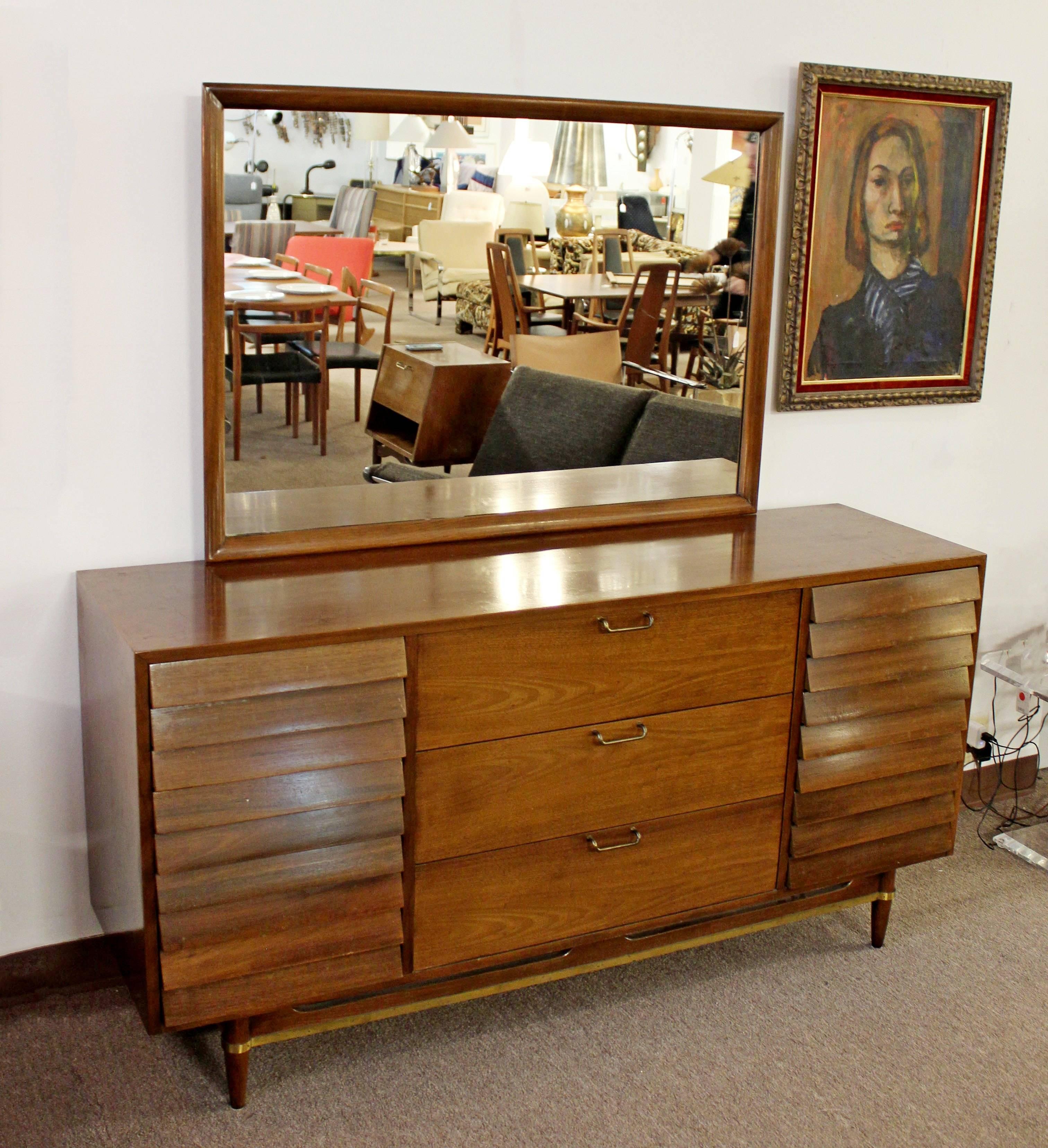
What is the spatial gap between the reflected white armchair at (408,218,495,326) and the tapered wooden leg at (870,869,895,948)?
1414 millimetres

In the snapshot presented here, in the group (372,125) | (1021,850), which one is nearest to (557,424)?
(372,125)

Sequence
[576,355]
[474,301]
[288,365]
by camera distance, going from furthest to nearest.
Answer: [576,355] → [474,301] → [288,365]

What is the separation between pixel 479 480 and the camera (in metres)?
2.31

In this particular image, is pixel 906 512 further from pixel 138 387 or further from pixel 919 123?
pixel 138 387

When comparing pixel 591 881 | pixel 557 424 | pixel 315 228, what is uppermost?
pixel 315 228

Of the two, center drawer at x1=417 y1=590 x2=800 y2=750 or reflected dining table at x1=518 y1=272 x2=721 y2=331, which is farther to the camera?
reflected dining table at x1=518 y1=272 x2=721 y2=331

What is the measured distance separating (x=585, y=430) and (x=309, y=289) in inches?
22.6

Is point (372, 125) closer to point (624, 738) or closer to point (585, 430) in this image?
point (585, 430)

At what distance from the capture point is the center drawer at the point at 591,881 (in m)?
2.06

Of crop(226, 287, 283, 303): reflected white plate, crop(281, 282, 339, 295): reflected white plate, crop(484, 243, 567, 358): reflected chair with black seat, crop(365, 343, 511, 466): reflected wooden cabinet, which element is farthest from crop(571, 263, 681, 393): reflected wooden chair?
crop(226, 287, 283, 303): reflected white plate

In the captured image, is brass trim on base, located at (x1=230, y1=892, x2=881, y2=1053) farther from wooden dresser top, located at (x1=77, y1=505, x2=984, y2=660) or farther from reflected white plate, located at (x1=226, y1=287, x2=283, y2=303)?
reflected white plate, located at (x1=226, y1=287, x2=283, y2=303)

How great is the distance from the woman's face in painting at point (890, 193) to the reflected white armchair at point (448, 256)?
31.3 inches

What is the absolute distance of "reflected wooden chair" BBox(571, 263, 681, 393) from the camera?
238cm

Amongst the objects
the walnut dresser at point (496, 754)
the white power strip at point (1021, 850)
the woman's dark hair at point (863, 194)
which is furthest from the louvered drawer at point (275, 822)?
the white power strip at point (1021, 850)
